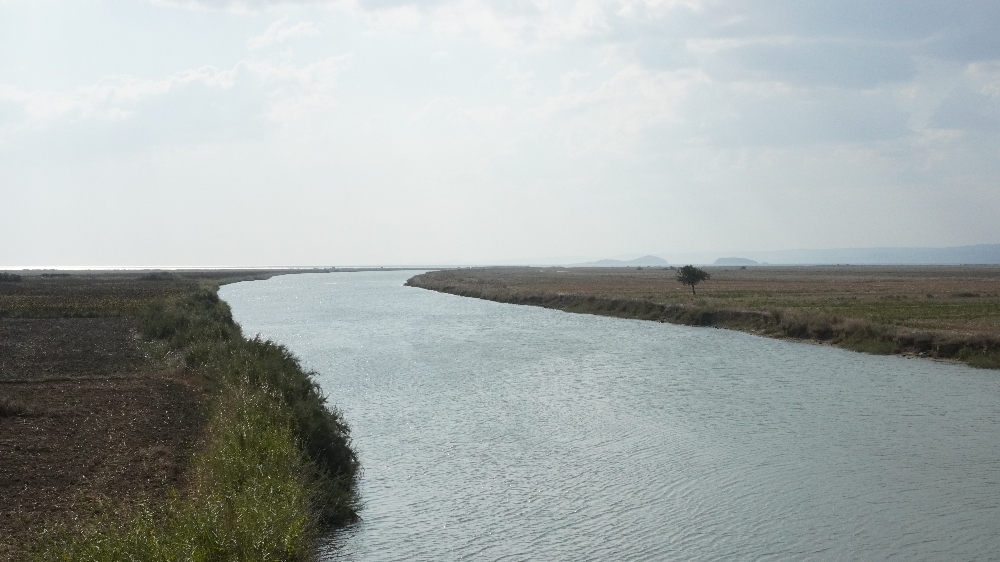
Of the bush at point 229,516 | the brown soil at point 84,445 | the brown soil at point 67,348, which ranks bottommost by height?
the brown soil at point 84,445

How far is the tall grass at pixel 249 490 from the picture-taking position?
942 centimetres

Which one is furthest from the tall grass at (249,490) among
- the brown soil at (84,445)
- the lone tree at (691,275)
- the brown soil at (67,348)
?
the lone tree at (691,275)

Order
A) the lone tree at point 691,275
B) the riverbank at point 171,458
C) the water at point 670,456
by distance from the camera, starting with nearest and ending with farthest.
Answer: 1. the riverbank at point 171,458
2. the water at point 670,456
3. the lone tree at point 691,275

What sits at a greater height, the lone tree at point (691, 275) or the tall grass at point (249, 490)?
the lone tree at point (691, 275)

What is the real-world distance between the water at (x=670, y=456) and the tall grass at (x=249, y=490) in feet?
3.94

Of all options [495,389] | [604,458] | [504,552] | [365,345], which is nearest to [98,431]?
[504,552]

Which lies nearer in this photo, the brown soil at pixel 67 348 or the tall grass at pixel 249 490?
the tall grass at pixel 249 490

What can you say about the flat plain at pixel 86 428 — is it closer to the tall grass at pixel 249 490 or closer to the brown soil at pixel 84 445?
the brown soil at pixel 84 445

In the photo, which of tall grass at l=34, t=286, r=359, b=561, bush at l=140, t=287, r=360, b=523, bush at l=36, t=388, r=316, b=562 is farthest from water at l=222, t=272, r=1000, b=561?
bush at l=36, t=388, r=316, b=562

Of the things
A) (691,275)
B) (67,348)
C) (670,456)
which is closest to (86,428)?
(670,456)

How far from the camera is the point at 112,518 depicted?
11461 millimetres

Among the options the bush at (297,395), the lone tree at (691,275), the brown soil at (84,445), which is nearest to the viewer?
the brown soil at (84,445)

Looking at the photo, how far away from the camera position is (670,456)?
1969 cm

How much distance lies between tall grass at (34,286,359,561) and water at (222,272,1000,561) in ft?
3.94
